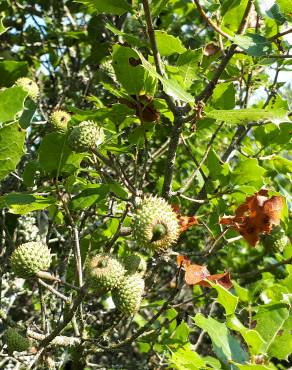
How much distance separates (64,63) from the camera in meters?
4.48

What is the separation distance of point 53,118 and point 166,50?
0.68m

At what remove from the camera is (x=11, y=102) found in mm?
1713

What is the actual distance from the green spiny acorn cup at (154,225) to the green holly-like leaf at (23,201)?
1.10ft

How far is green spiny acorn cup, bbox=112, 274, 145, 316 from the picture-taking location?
7.24 feet

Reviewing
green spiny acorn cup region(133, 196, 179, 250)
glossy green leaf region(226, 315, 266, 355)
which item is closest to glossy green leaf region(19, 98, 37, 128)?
green spiny acorn cup region(133, 196, 179, 250)

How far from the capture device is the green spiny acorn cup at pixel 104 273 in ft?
6.95

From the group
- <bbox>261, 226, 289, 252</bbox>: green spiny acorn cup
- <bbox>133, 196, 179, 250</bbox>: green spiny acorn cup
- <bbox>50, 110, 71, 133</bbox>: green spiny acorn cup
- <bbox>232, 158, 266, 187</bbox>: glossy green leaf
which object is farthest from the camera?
<bbox>261, 226, 289, 252</bbox>: green spiny acorn cup

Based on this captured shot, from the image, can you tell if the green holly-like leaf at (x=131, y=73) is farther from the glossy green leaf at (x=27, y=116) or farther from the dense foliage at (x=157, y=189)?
the glossy green leaf at (x=27, y=116)

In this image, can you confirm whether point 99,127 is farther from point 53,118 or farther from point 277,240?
point 277,240

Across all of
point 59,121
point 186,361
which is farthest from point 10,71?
point 186,361

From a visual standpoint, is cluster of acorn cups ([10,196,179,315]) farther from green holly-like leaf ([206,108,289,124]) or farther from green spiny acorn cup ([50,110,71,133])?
green spiny acorn cup ([50,110,71,133])

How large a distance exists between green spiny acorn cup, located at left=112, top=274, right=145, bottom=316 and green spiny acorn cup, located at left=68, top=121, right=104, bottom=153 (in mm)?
515

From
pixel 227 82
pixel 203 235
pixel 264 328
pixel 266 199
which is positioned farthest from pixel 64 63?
pixel 264 328

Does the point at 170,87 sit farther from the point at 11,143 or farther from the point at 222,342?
the point at 222,342
